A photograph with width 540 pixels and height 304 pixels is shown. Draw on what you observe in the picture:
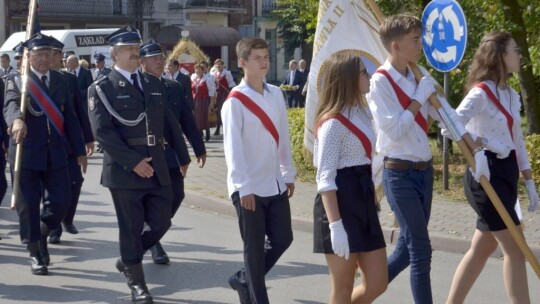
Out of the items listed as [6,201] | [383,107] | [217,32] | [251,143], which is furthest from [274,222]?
[217,32]

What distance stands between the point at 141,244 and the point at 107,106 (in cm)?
102

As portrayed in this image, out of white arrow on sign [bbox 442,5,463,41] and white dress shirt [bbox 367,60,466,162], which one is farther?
white arrow on sign [bbox 442,5,463,41]

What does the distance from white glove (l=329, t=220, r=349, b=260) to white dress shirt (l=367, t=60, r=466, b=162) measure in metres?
0.77

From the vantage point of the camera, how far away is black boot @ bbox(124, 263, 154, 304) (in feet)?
24.5

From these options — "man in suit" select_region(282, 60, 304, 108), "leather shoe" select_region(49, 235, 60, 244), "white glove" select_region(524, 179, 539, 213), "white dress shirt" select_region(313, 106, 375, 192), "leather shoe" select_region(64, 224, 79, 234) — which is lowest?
"man in suit" select_region(282, 60, 304, 108)

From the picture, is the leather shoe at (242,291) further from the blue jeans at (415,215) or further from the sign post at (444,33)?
the sign post at (444,33)

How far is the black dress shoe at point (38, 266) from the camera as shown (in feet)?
28.0

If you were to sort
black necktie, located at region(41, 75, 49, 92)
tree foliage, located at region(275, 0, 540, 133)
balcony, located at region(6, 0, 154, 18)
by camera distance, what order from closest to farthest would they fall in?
black necktie, located at region(41, 75, 49, 92)
tree foliage, located at region(275, 0, 540, 133)
balcony, located at region(6, 0, 154, 18)

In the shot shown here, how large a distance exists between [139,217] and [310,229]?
348 cm

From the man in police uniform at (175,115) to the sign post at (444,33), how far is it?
8.25 feet

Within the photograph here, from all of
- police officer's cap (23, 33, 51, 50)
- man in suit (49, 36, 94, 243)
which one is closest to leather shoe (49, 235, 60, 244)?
man in suit (49, 36, 94, 243)

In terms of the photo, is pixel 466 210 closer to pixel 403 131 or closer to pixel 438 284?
pixel 438 284

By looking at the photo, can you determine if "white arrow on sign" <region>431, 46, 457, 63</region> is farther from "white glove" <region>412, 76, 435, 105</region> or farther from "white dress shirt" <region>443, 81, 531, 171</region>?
"white glove" <region>412, 76, 435, 105</region>

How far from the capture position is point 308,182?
1396cm
